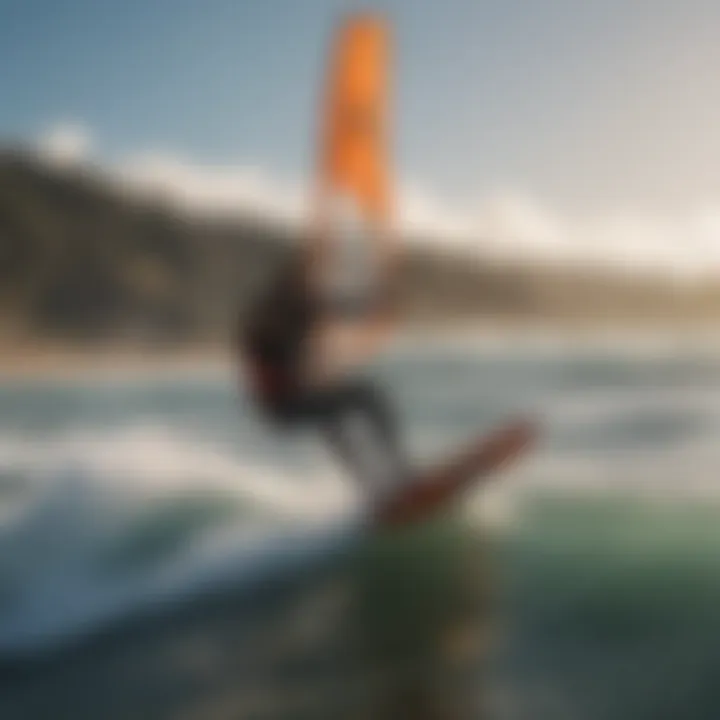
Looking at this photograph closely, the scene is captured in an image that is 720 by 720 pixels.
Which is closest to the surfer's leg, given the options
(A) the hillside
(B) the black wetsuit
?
(B) the black wetsuit

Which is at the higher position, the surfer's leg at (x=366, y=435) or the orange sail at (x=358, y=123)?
the orange sail at (x=358, y=123)

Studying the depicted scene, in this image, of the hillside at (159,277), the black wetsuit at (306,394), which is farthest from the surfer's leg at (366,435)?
the hillside at (159,277)

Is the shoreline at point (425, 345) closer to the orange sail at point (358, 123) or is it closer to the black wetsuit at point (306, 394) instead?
the black wetsuit at point (306, 394)

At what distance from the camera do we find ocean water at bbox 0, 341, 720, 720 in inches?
58.0

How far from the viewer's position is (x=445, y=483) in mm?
1515

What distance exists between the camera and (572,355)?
1535 millimetres

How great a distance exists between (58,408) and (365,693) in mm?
524

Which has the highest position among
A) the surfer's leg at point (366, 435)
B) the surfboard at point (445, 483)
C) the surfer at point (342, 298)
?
the surfer at point (342, 298)

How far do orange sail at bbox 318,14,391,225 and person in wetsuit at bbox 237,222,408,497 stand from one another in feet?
0.31

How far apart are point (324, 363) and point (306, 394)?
5 centimetres

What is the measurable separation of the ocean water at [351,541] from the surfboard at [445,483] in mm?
19

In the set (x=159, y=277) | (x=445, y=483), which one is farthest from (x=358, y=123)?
(x=445, y=483)

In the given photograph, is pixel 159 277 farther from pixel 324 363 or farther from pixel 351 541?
pixel 351 541

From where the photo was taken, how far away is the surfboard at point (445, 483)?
1512mm
